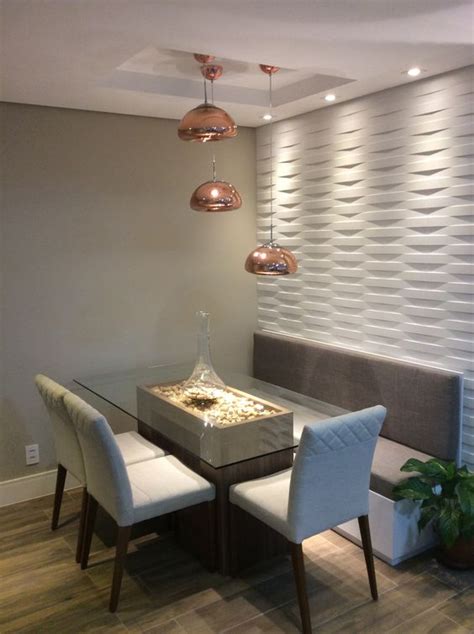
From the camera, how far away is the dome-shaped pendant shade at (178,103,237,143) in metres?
2.53

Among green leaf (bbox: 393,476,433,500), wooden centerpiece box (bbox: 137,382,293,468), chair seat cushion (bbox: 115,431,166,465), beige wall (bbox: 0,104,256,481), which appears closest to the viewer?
wooden centerpiece box (bbox: 137,382,293,468)

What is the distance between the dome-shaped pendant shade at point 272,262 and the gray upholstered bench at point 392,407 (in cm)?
95

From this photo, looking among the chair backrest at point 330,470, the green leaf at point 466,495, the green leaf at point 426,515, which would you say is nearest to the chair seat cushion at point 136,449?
the chair backrest at point 330,470

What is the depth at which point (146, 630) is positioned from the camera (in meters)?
2.43

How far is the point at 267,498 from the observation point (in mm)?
2561

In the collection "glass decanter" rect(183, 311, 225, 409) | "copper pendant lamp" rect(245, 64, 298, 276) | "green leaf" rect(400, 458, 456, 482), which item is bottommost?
"green leaf" rect(400, 458, 456, 482)

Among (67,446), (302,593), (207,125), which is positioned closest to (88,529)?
(67,446)

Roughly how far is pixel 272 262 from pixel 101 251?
57.5 inches

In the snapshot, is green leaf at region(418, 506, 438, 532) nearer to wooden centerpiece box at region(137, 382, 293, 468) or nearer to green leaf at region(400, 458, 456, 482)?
green leaf at region(400, 458, 456, 482)

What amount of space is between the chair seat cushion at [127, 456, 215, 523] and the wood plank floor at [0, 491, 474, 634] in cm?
40

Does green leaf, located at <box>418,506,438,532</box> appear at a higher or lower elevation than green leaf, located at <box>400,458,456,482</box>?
lower

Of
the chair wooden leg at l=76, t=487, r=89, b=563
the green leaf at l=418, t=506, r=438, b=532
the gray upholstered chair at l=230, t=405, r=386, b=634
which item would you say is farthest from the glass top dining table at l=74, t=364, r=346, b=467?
the green leaf at l=418, t=506, r=438, b=532

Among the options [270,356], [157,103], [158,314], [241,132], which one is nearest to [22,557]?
[158,314]

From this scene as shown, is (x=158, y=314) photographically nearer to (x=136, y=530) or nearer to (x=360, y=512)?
(x=136, y=530)
